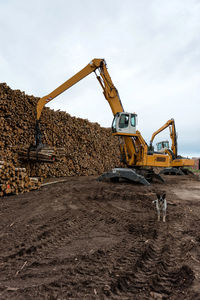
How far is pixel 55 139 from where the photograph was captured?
34.8 ft

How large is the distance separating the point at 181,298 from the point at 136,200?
12.7ft

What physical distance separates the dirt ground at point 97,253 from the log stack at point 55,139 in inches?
171

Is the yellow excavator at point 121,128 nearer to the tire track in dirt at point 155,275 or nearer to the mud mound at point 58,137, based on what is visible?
the mud mound at point 58,137

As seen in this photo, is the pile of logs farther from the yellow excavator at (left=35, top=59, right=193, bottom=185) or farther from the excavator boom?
the excavator boom

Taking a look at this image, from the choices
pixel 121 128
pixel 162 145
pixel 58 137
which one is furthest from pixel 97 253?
pixel 162 145

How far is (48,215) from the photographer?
4016 mm

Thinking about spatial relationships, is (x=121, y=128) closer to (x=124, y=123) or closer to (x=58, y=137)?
(x=124, y=123)

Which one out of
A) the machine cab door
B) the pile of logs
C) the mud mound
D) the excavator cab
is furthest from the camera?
the excavator cab

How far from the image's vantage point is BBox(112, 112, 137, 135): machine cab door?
859 centimetres

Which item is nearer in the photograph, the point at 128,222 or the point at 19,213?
the point at 128,222

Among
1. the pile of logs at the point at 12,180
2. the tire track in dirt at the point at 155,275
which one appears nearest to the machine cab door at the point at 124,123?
the pile of logs at the point at 12,180

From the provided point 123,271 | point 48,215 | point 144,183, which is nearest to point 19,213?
point 48,215

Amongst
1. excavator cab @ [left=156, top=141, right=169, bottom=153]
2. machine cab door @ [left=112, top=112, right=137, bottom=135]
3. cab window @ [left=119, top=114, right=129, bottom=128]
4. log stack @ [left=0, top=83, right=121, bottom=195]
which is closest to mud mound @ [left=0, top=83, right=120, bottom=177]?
log stack @ [left=0, top=83, right=121, bottom=195]

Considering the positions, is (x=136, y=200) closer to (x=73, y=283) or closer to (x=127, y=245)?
(x=127, y=245)
